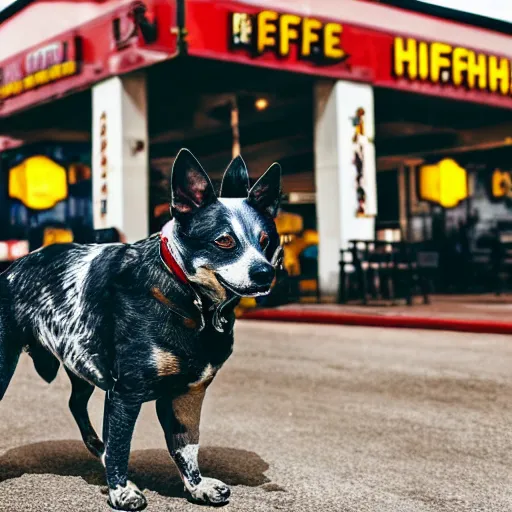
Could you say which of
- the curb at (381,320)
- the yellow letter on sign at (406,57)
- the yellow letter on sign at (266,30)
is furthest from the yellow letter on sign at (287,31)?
the curb at (381,320)

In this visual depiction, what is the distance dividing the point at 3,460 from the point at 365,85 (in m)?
14.4

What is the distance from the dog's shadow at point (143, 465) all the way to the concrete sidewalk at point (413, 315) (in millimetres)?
7622

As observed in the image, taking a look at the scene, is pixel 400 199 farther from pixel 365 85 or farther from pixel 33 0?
pixel 33 0

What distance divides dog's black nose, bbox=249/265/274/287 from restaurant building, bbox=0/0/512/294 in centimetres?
1141

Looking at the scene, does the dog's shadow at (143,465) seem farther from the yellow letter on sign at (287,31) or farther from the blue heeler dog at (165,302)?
the yellow letter on sign at (287,31)

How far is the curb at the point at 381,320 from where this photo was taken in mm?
11281

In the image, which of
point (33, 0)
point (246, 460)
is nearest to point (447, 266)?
point (33, 0)

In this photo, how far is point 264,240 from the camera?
2.65 metres

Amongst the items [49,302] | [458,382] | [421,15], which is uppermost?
[421,15]

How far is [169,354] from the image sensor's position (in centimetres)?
275

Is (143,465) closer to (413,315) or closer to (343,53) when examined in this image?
(413,315)

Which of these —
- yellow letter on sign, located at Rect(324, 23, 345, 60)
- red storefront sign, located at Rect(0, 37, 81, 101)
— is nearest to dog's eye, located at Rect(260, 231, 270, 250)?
yellow letter on sign, located at Rect(324, 23, 345, 60)

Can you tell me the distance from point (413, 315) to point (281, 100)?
338 inches

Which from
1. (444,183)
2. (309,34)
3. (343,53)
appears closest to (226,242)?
(309,34)
